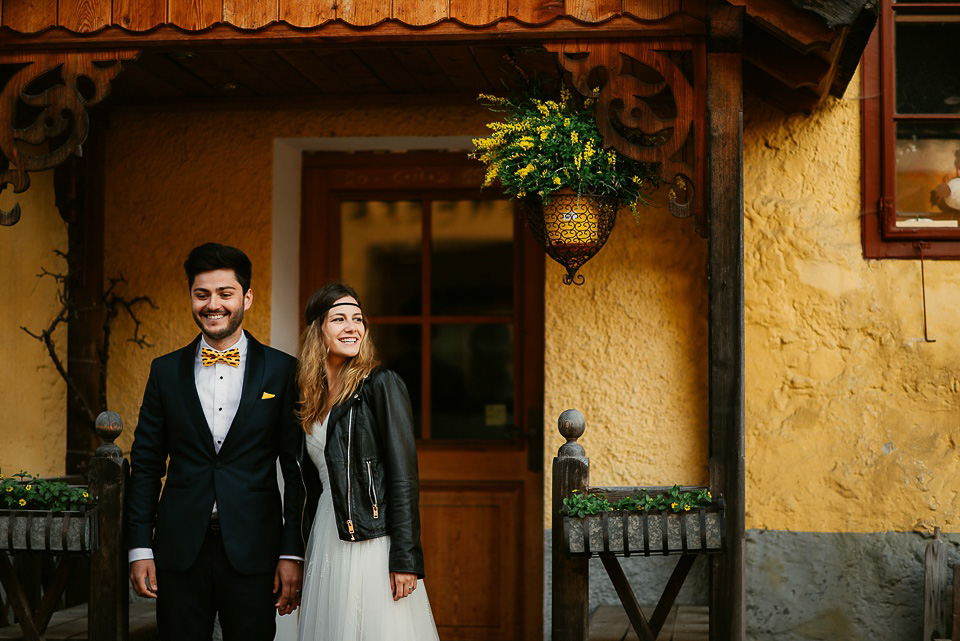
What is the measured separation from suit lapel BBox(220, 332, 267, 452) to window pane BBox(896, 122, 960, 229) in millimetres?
2958

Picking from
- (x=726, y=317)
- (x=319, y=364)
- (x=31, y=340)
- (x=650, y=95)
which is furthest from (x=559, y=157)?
(x=31, y=340)

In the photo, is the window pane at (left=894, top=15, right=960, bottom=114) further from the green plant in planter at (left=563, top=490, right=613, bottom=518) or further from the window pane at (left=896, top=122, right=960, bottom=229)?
the green plant in planter at (left=563, top=490, right=613, bottom=518)

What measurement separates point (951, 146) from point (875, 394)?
3.90 ft

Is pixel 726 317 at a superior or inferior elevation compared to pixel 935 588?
superior

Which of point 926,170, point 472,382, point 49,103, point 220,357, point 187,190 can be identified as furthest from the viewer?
point 472,382

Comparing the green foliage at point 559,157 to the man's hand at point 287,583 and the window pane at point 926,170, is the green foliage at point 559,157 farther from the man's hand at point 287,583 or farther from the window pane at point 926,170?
the man's hand at point 287,583

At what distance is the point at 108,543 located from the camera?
13.9ft

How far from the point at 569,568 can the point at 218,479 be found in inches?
52.2

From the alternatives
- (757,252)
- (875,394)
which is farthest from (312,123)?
(875,394)

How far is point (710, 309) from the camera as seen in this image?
414cm

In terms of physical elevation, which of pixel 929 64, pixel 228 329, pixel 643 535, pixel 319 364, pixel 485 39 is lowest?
pixel 643 535

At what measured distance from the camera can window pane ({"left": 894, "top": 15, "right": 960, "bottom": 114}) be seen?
5.09 metres

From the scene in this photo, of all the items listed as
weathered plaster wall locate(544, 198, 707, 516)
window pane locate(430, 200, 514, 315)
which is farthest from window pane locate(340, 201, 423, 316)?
weathered plaster wall locate(544, 198, 707, 516)

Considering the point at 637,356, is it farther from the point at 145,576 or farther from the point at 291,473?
the point at 145,576
